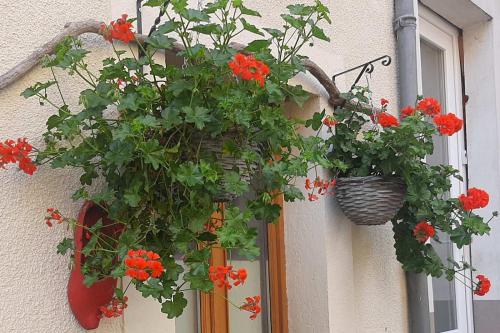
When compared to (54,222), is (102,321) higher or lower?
lower

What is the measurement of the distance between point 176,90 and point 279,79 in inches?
14.0

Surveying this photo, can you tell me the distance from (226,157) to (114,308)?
1.84 feet

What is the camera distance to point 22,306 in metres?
1.99

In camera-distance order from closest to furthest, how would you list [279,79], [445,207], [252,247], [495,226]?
[252,247] < [279,79] < [445,207] < [495,226]

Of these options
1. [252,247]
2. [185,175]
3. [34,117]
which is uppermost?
[34,117]

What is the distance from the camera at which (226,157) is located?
2.09m

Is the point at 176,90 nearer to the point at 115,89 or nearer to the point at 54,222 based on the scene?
the point at 115,89

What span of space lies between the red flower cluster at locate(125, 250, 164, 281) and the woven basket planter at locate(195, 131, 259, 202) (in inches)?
16.0

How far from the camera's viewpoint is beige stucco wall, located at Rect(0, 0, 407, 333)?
201 cm

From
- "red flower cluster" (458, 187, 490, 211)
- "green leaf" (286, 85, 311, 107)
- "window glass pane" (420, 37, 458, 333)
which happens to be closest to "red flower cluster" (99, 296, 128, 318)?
"green leaf" (286, 85, 311, 107)

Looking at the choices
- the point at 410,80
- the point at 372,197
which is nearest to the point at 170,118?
the point at 372,197

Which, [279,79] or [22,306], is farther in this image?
[279,79]

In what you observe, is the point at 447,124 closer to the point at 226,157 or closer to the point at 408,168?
the point at 408,168

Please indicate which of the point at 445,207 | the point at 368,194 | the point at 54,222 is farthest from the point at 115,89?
the point at 445,207
